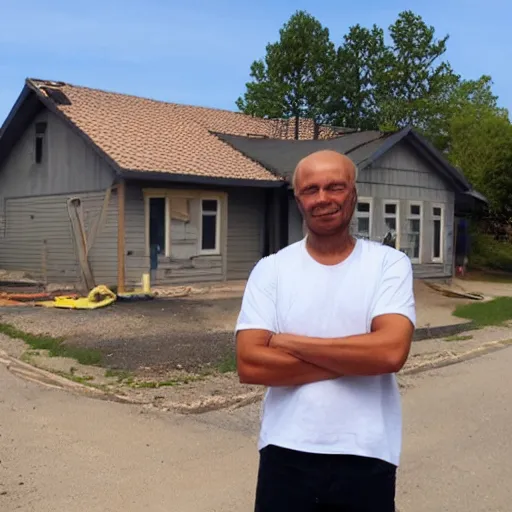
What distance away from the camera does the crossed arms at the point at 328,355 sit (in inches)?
87.6

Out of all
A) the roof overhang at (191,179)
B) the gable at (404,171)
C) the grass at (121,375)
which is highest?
the gable at (404,171)

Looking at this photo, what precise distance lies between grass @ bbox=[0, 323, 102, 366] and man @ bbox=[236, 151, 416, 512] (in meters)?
6.45

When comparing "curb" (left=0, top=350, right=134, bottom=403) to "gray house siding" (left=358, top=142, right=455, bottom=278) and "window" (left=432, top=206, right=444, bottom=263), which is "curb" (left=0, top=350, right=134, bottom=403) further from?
"window" (left=432, top=206, right=444, bottom=263)

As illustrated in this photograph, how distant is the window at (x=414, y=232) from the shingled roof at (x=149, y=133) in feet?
15.3

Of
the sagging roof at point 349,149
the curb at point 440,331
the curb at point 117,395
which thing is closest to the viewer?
the curb at point 117,395

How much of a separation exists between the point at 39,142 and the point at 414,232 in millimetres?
10979

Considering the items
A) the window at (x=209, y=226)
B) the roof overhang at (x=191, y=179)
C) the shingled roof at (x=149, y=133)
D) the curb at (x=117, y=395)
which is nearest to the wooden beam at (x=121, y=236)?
the roof overhang at (x=191, y=179)

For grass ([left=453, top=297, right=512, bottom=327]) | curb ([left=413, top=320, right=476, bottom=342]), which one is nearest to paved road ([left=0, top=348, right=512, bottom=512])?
curb ([left=413, top=320, right=476, bottom=342])

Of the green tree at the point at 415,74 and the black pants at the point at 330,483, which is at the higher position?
the green tree at the point at 415,74

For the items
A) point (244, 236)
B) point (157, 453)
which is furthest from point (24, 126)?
point (157, 453)

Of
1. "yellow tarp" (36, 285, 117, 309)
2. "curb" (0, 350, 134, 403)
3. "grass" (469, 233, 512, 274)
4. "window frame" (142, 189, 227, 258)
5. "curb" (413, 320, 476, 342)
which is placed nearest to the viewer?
"curb" (0, 350, 134, 403)

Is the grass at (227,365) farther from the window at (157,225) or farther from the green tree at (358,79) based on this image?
the green tree at (358,79)

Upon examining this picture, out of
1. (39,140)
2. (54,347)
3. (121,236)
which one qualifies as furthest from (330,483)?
(39,140)

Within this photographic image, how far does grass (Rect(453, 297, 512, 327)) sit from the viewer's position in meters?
13.6
